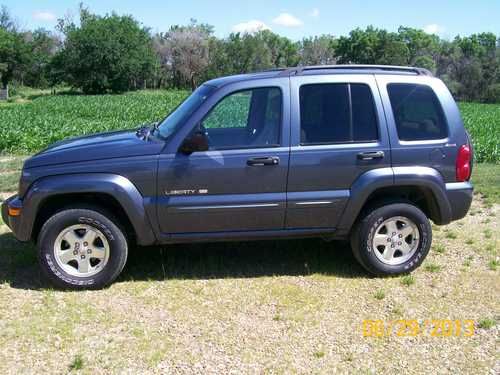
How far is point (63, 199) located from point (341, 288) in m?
2.64

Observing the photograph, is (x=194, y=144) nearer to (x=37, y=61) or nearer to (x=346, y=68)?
(x=346, y=68)

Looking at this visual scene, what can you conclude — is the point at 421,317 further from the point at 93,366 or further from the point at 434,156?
the point at 93,366

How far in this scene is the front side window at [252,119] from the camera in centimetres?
449

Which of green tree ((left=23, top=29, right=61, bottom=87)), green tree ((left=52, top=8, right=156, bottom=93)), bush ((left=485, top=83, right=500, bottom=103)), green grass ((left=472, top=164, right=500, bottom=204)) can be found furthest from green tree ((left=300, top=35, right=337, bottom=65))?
green grass ((left=472, top=164, right=500, bottom=204))

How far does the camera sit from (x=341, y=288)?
464 centimetres

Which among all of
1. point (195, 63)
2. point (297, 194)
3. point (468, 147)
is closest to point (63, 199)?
point (297, 194)

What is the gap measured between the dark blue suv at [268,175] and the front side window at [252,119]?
0.04 feet

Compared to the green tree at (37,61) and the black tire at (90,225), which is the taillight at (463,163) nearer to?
the black tire at (90,225)

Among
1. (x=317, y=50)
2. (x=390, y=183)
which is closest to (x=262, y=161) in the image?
(x=390, y=183)

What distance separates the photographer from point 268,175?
4465mm

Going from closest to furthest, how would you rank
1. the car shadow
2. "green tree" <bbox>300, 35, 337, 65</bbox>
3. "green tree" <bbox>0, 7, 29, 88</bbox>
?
the car shadow < "green tree" <bbox>0, 7, 29, 88</bbox> < "green tree" <bbox>300, 35, 337, 65</bbox>
